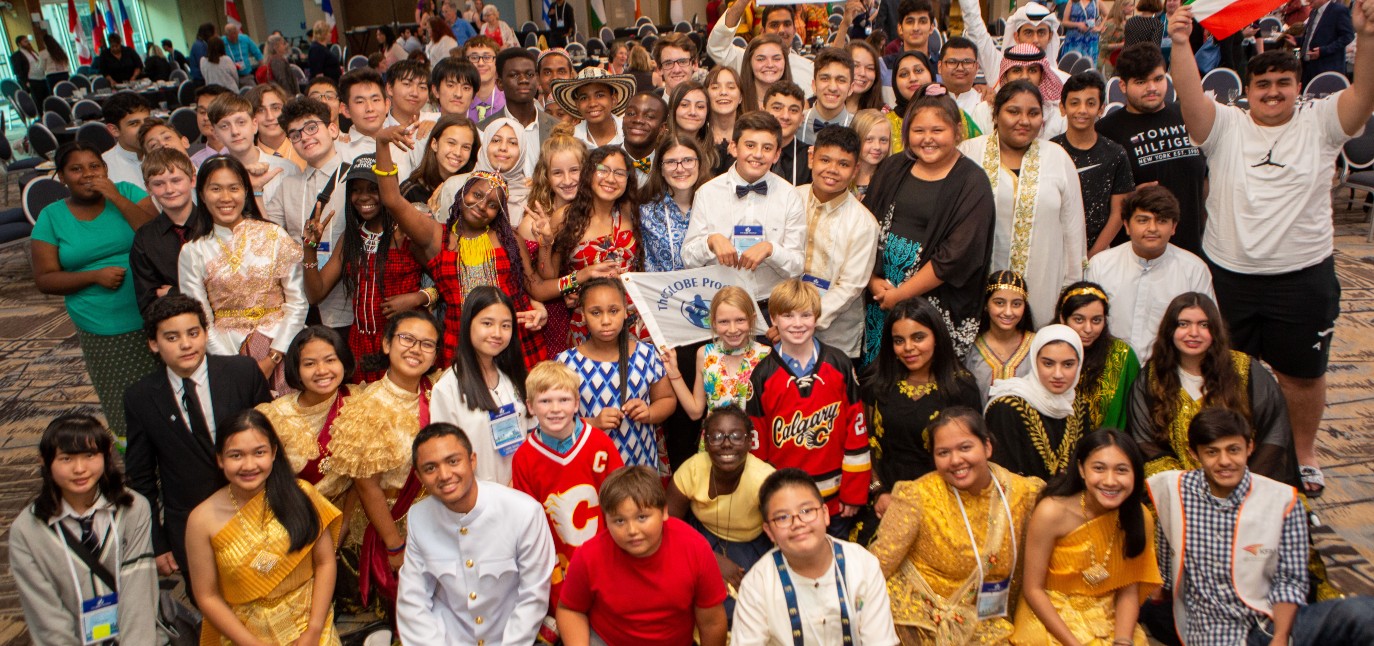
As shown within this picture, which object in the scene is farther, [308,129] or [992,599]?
[308,129]

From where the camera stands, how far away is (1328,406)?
5.16m

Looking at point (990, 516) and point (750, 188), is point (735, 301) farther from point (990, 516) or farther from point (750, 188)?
point (990, 516)

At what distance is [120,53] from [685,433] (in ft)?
51.6

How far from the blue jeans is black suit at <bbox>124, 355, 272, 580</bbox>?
3.75 metres

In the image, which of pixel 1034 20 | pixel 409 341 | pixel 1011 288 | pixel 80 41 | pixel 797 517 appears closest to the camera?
pixel 797 517

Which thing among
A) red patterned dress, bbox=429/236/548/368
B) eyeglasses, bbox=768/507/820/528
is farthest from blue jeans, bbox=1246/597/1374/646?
red patterned dress, bbox=429/236/548/368

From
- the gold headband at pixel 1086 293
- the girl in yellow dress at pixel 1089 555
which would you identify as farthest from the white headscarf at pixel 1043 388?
the girl in yellow dress at pixel 1089 555

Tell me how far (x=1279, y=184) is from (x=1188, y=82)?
61cm

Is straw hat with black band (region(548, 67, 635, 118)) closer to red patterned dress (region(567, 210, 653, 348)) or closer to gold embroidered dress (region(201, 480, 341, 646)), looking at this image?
red patterned dress (region(567, 210, 653, 348))

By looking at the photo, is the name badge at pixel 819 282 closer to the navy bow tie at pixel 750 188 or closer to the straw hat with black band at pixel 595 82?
the navy bow tie at pixel 750 188

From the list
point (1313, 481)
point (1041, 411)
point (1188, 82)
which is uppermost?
point (1188, 82)

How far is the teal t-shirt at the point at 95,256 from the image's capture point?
15.0 ft

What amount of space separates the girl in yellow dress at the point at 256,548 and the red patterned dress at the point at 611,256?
1.40m

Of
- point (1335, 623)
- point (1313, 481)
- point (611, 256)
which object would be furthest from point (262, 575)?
point (1313, 481)
